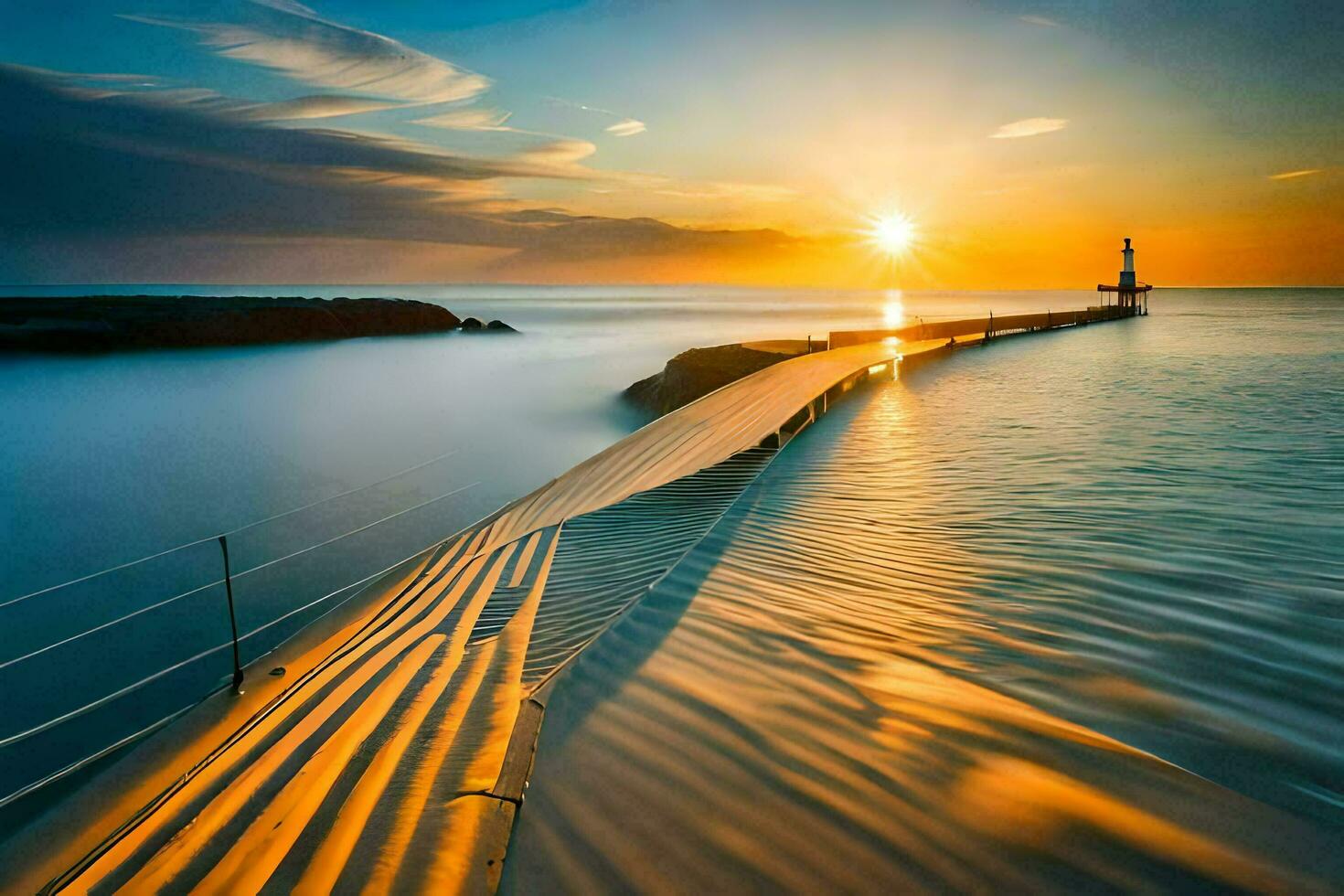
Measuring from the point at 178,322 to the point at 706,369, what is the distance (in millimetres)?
63308

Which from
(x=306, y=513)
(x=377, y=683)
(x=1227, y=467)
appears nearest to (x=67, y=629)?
(x=306, y=513)

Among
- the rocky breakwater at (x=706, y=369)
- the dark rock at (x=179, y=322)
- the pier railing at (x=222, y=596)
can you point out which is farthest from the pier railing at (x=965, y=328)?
the dark rock at (x=179, y=322)

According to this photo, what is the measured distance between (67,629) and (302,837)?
13.6m

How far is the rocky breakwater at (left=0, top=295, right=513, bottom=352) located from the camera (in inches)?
2459

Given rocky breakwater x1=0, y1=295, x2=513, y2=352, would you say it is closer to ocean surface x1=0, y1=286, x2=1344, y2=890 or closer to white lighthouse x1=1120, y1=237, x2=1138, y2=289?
ocean surface x1=0, y1=286, x2=1344, y2=890

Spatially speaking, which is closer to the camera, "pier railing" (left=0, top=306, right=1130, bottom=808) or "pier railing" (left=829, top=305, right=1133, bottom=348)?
"pier railing" (left=0, top=306, right=1130, bottom=808)

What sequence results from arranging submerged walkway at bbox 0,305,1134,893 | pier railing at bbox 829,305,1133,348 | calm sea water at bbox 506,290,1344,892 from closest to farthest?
calm sea water at bbox 506,290,1344,892, submerged walkway at bbox 0,305,1134,893, pier railing at bbox 829,305,1133,348

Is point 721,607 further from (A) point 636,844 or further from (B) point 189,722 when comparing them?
(B) point 189,722

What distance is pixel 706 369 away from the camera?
27344 mm

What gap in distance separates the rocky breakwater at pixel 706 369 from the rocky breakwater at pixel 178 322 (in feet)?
190

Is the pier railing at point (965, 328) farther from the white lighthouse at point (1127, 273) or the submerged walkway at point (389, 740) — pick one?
the submerged walkway at point (389, 740)

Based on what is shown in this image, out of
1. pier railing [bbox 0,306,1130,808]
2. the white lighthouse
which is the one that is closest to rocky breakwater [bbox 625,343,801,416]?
pier railing [bbox 0,306,1130,808]

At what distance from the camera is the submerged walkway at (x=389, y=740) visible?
7.97 ft

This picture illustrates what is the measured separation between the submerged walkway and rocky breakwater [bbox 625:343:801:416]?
61.8 ft
